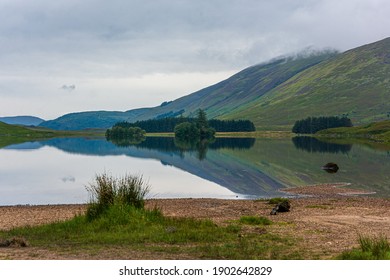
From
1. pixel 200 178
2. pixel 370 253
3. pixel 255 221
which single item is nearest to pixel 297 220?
pixel 255 221

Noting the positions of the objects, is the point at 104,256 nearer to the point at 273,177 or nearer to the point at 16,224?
the point at 16,224

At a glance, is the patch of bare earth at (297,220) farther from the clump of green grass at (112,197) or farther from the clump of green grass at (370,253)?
the clump of green grass at (112,197)

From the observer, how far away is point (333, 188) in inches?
2325

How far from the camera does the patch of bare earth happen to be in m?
18.8

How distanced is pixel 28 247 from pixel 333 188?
4491 centimetres

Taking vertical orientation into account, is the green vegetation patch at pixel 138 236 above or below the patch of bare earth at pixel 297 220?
above

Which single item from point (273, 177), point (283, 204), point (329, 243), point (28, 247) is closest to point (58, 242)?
point (28, 247)

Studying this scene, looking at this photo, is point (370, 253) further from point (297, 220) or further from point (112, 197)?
point (112, 197)

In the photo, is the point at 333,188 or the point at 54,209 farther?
the point at 333,188

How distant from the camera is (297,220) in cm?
3062

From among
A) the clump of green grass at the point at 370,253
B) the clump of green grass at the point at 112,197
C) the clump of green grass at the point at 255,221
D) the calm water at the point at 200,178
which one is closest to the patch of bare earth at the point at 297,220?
the clump of green grass at the point at 255,221

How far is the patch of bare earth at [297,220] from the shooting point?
740 inches

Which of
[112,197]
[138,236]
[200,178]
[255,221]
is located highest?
[112,197]

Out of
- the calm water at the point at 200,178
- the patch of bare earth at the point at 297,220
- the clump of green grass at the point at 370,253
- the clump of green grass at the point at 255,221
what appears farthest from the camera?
the calm water at the point at 200,178
